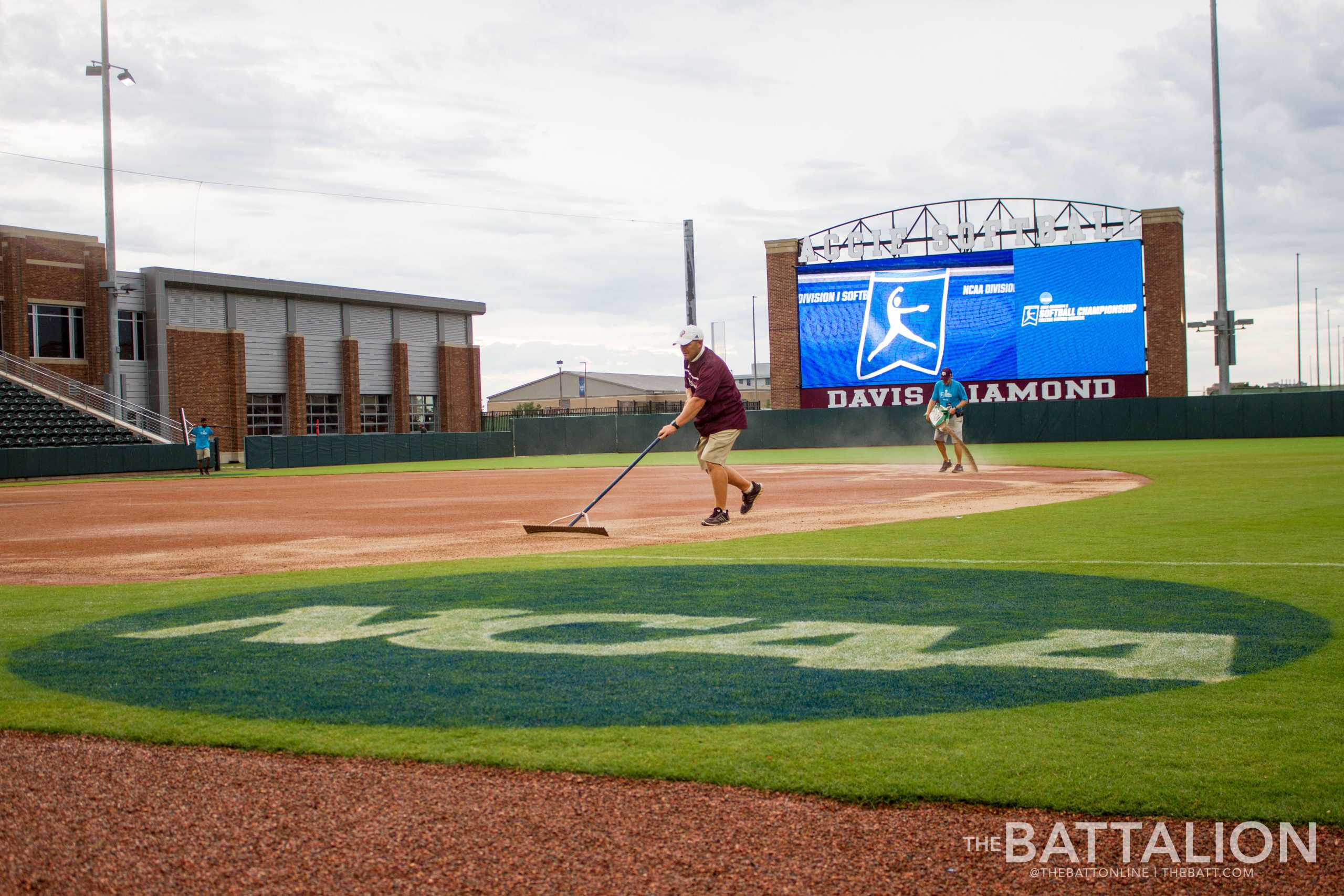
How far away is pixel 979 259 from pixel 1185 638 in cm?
3828

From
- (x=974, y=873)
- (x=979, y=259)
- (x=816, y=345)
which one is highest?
(x=979, y=259)

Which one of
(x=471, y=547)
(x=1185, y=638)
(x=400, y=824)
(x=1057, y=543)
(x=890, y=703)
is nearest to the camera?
(x=400, y=824)

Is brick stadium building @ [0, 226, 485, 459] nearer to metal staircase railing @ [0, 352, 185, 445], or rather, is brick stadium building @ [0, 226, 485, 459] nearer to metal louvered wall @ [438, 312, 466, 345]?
metal louvered wall @ [438, 312, 466, 345]

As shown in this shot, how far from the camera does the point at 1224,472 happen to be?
17156mm

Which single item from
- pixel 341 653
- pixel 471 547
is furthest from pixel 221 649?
pixel 471 547

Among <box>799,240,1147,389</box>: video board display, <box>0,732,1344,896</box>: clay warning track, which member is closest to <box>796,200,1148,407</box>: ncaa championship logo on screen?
<box>799,240,1147,389</box>: video board display

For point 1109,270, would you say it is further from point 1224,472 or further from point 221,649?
point 221,649

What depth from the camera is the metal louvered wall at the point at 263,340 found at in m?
49.2

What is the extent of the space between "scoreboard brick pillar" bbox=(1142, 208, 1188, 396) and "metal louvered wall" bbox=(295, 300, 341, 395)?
119 feet

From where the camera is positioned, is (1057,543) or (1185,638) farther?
(1057,543)

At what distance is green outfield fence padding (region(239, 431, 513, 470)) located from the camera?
37.7 meters

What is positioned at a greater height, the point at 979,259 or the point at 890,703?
the point at 979,259

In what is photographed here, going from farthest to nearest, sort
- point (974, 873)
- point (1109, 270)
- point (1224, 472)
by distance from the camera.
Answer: point (1109, 270) < point (1224, 472) < point (974, 873)

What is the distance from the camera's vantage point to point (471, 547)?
9.83 m
